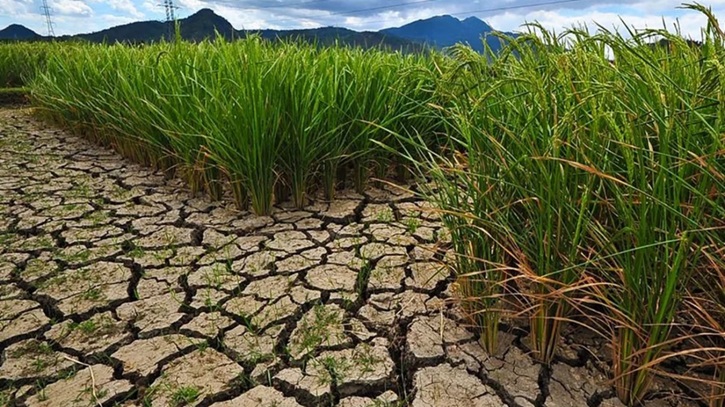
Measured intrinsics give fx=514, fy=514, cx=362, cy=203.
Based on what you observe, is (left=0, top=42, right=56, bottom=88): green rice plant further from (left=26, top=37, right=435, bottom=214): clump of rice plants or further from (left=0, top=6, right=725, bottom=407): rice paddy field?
(left=0, top=6, right=725, bottom=407): rice paddy field

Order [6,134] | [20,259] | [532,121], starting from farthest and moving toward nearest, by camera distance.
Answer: [6,134], [20,259], [532,121]

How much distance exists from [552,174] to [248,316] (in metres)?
1.00

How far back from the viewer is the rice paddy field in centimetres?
110

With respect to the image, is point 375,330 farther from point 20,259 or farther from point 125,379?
point 20,259

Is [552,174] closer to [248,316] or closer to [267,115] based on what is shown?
[248,316]

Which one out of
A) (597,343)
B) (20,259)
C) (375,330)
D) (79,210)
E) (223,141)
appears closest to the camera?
(597,343)

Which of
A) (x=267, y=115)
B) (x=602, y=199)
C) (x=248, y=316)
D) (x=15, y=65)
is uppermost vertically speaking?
(x=15, y=65)

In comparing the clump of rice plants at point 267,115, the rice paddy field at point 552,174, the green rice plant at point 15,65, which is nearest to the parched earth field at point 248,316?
the rice paddy field at point 552,174

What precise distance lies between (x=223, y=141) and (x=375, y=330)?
1.15 m

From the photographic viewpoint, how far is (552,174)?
4.06 feet

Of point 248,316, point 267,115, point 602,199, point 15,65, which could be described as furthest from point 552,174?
point 15,65

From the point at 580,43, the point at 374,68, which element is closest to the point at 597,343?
the point at 580,43

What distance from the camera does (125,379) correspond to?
4.54 ft

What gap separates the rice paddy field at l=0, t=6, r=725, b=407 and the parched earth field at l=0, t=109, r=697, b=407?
5 centimetres
